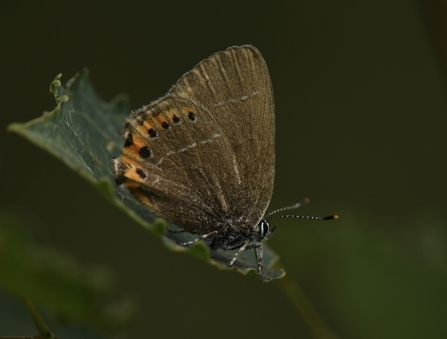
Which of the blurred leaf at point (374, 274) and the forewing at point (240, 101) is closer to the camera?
the forewing at point (240, 101)

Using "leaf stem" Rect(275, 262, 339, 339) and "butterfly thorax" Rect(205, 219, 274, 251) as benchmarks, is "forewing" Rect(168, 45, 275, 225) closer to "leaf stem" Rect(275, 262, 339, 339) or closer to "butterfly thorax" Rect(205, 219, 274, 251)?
"butterfly thorax" Rect(205, 219, 274, 251)

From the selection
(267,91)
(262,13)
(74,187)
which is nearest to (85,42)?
(74,187)

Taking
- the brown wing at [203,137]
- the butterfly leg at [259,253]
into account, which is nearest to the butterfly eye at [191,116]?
the brown wing at [203,137]

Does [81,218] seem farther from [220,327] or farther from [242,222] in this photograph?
[242,222]

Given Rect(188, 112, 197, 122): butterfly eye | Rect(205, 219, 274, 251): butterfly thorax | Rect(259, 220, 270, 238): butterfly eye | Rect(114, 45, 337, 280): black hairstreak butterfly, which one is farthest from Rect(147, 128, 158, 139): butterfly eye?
Rect(259, 220, 270, 238): butterfly eye

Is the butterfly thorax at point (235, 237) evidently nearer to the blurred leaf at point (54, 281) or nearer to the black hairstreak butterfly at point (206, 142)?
the black hairstreak butterfly at point (206, 142)
